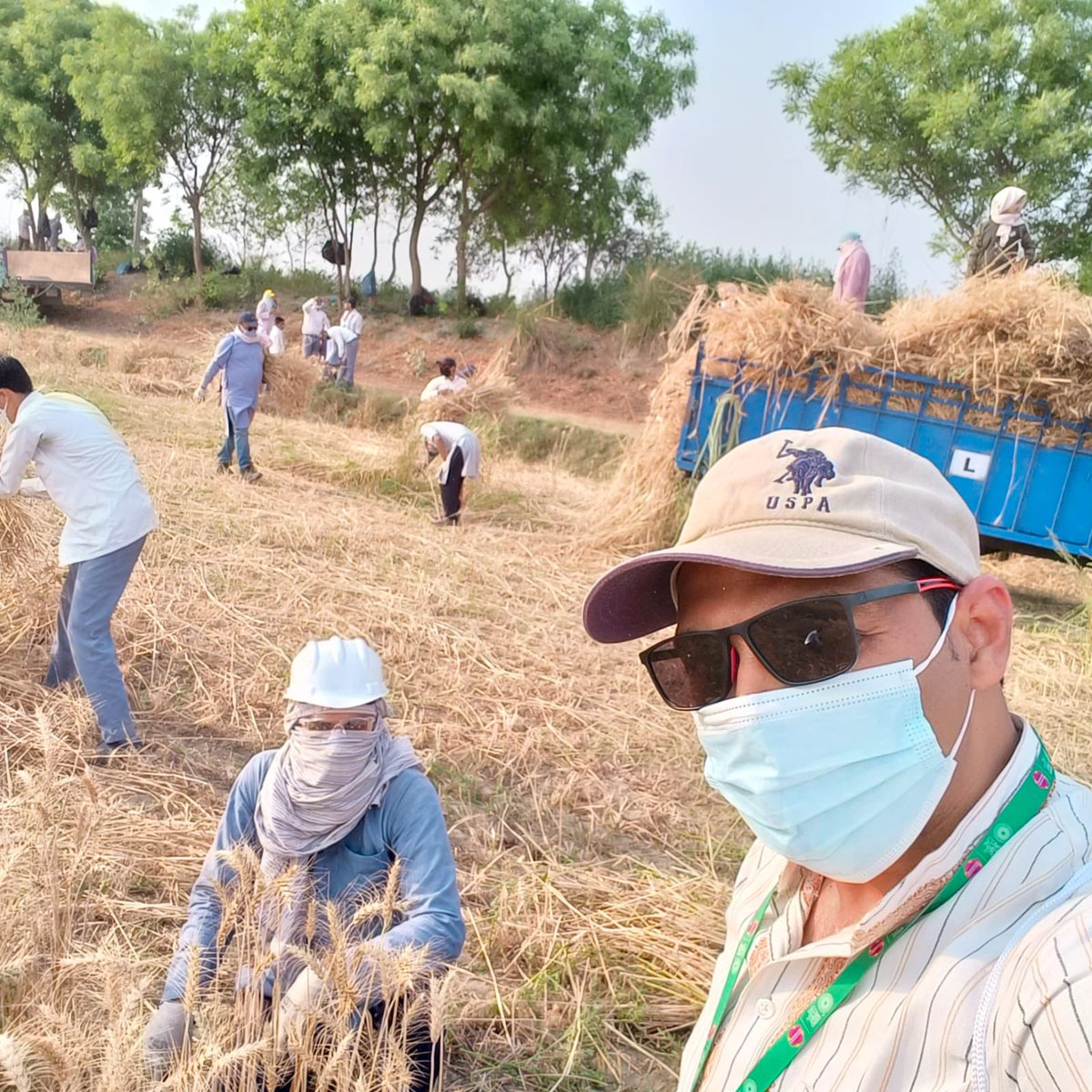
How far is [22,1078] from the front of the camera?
3.90 feet

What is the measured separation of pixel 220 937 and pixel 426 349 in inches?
852

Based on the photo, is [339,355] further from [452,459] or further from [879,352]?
[879,352]

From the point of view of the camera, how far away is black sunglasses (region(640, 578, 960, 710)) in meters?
1.16

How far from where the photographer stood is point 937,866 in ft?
3.54

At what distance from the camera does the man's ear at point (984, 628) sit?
45.4 inches

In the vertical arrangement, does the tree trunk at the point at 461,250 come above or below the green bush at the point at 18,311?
above

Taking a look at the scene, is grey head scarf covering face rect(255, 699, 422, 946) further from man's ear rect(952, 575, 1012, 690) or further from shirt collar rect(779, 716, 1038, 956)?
man's ear rect(952, 575, 1012, 690)

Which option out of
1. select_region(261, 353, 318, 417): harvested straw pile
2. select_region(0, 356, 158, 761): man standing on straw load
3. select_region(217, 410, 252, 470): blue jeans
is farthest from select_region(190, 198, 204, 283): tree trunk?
select_region(0, 356, 158, 761): man standing on straw load

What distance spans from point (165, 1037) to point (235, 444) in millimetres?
8121

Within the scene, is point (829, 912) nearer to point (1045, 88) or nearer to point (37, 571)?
point (37, 571)

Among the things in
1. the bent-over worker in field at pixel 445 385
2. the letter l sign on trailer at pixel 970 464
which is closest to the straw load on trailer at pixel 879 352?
the letter l sign on trailer at pixel 970 464

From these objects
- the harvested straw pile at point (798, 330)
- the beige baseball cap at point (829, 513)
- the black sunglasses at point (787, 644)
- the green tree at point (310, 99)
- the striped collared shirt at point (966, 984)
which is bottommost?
the striped collared shirt at point (966, 984)

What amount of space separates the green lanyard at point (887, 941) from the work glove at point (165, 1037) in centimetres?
85

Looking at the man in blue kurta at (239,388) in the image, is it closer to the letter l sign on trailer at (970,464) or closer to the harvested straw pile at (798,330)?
the harvested straw pile at (798,330)
